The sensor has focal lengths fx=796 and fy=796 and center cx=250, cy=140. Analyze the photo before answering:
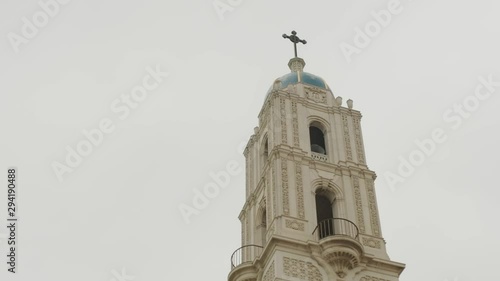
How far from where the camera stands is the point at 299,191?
33.5 meters

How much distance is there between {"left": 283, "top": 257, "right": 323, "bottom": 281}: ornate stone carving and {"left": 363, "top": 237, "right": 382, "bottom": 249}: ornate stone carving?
3.09 m

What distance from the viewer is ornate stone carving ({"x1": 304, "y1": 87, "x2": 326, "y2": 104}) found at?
→ 3906cm

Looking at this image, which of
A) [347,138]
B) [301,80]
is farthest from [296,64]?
[347,138]

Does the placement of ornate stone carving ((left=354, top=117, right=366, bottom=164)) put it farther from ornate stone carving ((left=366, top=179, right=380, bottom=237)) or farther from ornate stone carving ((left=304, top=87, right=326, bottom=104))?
ornate stone carving ((left=304, top=87, right=326, bottom=104))

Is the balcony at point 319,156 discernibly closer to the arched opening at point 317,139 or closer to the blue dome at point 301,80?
the arched opening at point 317,139

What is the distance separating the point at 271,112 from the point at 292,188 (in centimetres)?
536

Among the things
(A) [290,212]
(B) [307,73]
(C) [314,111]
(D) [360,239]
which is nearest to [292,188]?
(A) [290,212]

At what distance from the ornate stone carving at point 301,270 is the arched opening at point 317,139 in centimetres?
809

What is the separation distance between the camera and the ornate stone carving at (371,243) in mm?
Answer: 32562

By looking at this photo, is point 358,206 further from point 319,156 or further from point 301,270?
point 301,270

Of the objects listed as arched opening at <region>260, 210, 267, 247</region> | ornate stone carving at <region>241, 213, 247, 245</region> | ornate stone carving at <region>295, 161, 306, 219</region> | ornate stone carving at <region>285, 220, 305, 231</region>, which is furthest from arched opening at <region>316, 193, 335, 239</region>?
ornate stone carving at <region>241, 213, 247, 245</region>

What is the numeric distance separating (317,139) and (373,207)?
5.07 meters

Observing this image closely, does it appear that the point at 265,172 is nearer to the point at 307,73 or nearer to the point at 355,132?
the point at 355,132

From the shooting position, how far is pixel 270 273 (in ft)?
→ 100
